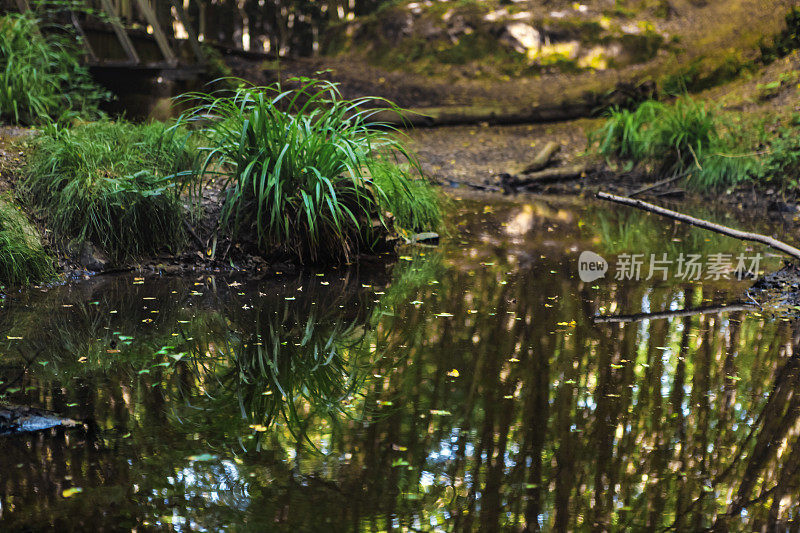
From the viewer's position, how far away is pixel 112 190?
13.5 feet

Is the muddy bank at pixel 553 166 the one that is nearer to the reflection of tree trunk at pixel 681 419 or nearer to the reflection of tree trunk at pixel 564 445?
the reflection of tree trunk at pixel 681 419

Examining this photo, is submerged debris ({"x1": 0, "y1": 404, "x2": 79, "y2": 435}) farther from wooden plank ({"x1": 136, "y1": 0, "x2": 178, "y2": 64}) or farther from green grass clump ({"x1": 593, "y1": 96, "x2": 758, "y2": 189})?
wooden plank ({"x1": 136, "y1": 0, "x2": 178, "y2": 64})

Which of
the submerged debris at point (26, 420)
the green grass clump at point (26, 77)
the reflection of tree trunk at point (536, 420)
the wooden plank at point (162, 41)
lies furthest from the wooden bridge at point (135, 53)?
the reflection of tree trunk at point (536, 420)

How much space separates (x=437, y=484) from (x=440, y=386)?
688 millimetres

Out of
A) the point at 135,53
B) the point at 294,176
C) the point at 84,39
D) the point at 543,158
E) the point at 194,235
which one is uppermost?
the point at 84,39

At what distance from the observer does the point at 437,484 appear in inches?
77.9

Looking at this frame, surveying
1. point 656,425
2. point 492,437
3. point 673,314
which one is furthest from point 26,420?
point 673,314

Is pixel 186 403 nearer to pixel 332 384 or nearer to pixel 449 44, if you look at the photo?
pixel 332 384

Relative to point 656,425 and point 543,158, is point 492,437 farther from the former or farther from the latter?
point 543,158

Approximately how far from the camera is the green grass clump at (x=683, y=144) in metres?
7.29

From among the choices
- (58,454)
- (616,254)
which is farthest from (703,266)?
(58,454)

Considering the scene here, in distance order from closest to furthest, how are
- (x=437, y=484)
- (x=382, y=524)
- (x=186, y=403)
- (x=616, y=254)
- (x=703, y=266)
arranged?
(x=382, y=524) < (x=437, y=484) < (x=186, y=403) < (x=703, y=266) < (x=616, y=254)

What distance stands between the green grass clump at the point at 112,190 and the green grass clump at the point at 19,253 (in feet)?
0.69

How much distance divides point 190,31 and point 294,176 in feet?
23.7
